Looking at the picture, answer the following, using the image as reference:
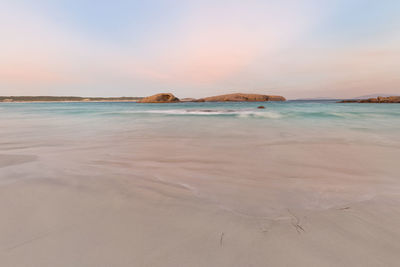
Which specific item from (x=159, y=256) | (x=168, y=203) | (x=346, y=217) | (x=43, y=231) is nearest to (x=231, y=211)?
(x=168, y=203)

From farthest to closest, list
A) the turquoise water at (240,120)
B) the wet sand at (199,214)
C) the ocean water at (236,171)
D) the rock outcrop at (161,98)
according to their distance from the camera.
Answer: the rock outcrop at (161,98) < the turquoise water at (240,120) < the ocean water at (236,171) < the wet sand at (199,214)

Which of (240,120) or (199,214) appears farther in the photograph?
(240,120)

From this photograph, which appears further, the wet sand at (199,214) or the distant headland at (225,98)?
the distant headland at (225,98)

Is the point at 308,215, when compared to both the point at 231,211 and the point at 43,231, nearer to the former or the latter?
the point at 231,211

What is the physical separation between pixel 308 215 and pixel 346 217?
36cm

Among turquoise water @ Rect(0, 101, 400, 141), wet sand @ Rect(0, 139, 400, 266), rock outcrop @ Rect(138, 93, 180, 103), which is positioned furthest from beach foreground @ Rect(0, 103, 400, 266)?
rock outcrop @ Rect(138, 93, 180, 103)

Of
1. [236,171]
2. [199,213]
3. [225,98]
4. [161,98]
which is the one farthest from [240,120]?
[225,98]

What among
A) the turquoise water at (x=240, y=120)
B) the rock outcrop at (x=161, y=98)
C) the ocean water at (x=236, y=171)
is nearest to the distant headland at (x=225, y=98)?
the rock outcrop at (x=161, y=98)

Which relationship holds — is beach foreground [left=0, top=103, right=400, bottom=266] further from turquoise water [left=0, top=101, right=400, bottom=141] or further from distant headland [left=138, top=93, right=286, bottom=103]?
distant headland [left=138, top=93, right=286, bottom=103]

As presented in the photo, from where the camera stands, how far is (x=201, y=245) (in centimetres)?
140

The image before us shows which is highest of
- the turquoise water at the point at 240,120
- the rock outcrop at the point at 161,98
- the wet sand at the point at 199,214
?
the rock outcrop at the point at 161,98

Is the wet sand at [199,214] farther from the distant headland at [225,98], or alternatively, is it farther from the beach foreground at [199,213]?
the distant headland at [225,98]

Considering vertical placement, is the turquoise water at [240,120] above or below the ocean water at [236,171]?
above

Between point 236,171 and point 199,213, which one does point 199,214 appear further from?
point 236,171
